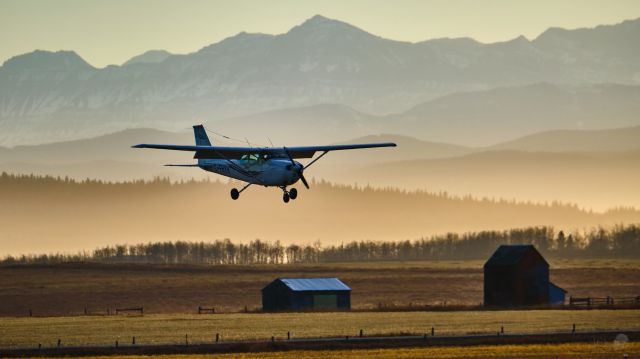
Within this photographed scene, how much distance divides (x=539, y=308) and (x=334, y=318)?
94.9 feet

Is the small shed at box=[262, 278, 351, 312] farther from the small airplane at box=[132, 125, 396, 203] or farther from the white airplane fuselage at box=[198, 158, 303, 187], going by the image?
the white airplane fuselage at box=[198, 158, 303, 187]

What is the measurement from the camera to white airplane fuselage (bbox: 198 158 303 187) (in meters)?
79.0

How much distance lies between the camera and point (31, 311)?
5846 inches

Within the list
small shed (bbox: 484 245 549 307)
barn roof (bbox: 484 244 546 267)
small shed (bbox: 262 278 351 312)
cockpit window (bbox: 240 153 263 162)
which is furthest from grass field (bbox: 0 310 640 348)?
barn roof (bbox: 484 244 546 267)

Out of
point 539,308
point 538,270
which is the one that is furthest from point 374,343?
point 538,270

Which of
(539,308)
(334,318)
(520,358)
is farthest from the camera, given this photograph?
(539,308)

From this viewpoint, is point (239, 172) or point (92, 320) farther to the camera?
point (92, 320)

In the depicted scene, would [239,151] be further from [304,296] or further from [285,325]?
[304,296]

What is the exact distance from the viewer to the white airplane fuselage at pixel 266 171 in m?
79.0

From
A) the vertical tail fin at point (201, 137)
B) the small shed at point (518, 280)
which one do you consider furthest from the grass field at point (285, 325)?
the vertical tail fin at point (201, 137)

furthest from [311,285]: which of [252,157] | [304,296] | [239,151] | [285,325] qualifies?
[252,157]

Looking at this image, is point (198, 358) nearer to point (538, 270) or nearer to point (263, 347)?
point (263, 347)

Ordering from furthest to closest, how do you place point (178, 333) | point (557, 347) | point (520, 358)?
→ point (178, 333), point (557, 347), point (520, 358)

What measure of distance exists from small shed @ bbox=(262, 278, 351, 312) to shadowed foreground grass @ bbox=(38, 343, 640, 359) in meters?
60.9
